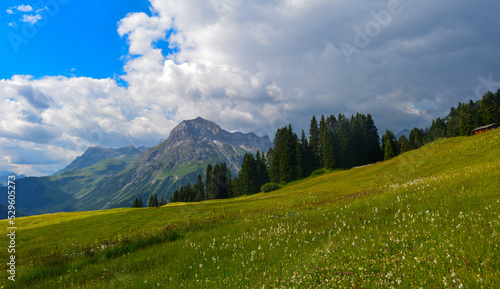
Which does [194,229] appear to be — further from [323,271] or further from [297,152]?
[297,152]

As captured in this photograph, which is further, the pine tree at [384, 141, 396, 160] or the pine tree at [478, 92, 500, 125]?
the pine tree at [478, 92, 500, 125]

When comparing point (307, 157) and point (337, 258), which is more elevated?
point (307, 157)

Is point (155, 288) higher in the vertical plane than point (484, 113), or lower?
lower

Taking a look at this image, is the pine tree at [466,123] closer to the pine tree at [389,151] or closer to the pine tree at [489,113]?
the pine tree at [489,113]

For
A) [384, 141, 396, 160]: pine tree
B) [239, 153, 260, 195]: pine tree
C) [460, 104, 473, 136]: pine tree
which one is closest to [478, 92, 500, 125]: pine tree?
[460, 104, 473, 136]: pine tree

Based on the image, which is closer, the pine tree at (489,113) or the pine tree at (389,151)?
the pine tree at (389,151)

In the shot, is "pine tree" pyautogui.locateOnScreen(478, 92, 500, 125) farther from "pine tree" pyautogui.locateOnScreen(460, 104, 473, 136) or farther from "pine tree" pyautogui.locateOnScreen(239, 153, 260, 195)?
"pine tree" pyautogui.locateOnScreen(239, 153, 260, 195)

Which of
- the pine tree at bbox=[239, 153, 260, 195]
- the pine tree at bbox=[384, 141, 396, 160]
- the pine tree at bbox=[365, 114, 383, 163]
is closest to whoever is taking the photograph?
the pine tree at bbox=[384, 141, 396, 160]

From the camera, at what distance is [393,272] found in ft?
14.3

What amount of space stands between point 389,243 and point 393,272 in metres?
1.64

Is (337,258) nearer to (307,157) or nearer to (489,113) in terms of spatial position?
(307,157)

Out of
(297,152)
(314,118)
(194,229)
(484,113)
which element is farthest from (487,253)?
(484,113)

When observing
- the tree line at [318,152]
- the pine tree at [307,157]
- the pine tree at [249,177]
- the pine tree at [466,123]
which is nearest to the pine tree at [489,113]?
the tree line at [318,152]

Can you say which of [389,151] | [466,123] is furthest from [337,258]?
[466,123]
